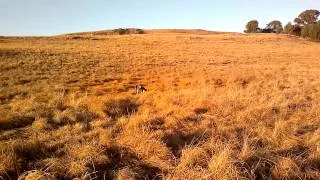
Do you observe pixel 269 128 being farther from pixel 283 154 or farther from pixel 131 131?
pixel 131 131

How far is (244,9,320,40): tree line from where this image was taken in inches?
2975

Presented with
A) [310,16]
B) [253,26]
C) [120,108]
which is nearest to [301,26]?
[310,16]

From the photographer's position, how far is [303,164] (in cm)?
667

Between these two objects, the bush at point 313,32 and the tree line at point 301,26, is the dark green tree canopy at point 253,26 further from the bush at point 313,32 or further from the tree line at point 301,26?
the bush at point 313,32

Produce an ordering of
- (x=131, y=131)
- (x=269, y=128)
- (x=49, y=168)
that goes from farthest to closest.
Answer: (x=269, y=128), (x=131, y=131), (x=49, y=168)

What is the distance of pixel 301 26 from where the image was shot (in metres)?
94.8

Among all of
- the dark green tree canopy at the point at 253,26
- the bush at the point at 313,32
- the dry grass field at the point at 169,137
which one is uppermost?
the dark green tree canopy at the point at 253,26

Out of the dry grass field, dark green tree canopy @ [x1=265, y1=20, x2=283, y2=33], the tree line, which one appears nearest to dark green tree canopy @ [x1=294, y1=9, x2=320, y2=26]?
the tree line

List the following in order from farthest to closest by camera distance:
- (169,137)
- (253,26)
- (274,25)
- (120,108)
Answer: (274,25) < (253,26) < (120,108) < (169,137)

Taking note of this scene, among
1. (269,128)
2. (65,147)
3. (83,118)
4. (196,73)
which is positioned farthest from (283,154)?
(196,73)

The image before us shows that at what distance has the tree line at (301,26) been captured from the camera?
75.6 m

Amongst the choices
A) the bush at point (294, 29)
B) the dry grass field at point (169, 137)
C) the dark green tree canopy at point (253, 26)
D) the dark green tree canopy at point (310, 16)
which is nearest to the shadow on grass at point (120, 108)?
the dry grass field at point (169, 137)

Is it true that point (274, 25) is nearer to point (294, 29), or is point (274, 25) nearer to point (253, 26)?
point (253, 26)

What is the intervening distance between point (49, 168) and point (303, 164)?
405cm
